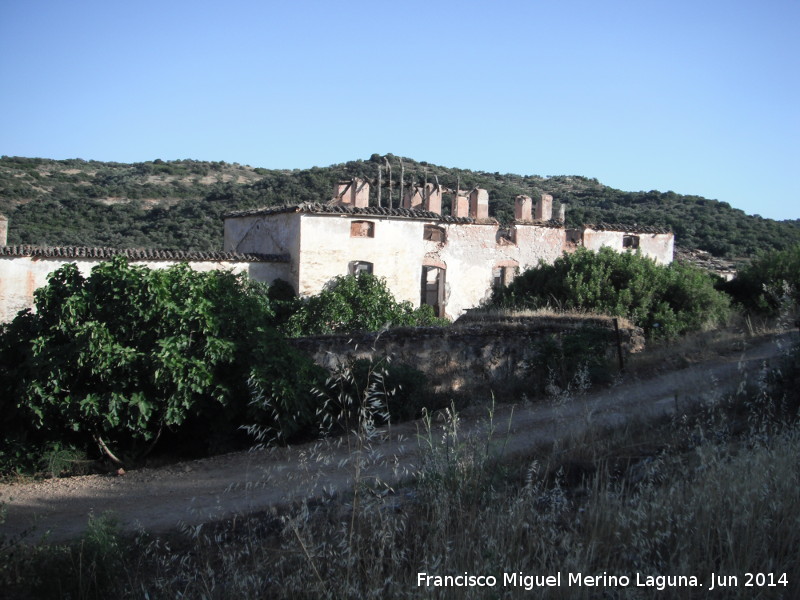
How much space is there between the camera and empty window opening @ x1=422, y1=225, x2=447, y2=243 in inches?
1028

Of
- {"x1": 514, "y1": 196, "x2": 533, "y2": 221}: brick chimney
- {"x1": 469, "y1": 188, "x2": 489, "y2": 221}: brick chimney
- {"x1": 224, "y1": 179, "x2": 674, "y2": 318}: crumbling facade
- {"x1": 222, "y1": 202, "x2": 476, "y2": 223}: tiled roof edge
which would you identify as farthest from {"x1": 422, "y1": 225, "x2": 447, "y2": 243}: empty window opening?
{"x1": 514, "y1": 196, "x2": 533, "y2": 221}: brick chimney

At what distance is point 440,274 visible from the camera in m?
26.5

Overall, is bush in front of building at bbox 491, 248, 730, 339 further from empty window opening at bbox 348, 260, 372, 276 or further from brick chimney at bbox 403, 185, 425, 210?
brick chimney at bbox 403, 185, 425, 210

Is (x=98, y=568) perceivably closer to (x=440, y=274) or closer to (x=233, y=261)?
(x=233, y=261)

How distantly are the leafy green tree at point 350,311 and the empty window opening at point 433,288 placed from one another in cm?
381

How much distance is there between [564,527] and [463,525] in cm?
68

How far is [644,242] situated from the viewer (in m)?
30.0

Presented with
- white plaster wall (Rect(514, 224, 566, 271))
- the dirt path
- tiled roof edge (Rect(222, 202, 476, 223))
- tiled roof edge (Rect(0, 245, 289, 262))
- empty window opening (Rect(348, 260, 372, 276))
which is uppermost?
tiled roof edge (Rect(222, 202, 476, 223))

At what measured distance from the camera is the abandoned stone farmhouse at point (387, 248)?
20062 millimetres

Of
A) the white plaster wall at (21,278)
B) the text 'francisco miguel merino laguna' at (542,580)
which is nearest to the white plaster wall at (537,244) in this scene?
the white plaster wall at (21,278)

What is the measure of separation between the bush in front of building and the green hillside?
12.0 meters

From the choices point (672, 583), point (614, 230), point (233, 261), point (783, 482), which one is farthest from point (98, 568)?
point (614, 230)

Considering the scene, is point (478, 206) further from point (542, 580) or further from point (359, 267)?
point (542, 580)

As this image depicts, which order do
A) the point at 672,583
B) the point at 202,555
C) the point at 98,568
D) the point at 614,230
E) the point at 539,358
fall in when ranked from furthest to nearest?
the point at 614,230 < the point at 539,358 < the point at 202,555 < the point at 98,568 < the point at 672,583
